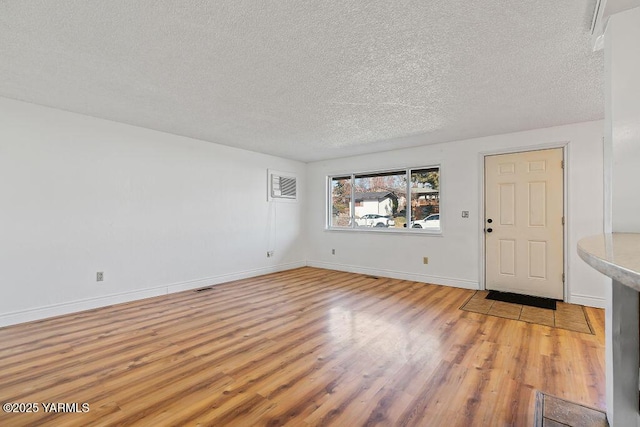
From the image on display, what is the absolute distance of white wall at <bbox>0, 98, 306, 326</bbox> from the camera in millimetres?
3041

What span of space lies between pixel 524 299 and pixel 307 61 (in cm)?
394


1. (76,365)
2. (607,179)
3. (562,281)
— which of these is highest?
(607,179)

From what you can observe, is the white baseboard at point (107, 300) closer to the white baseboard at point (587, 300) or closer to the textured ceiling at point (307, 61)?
the textured ceiling at point (307, 61)

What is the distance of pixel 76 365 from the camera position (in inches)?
87.0

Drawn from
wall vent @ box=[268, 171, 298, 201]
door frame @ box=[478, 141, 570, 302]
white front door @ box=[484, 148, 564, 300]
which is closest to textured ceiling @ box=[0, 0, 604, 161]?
door frame @ box=[478, 141, 570, 302]

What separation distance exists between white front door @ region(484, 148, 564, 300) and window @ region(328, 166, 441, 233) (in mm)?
832

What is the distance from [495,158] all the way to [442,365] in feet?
10.7

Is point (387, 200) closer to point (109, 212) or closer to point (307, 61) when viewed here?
point (307, 61)

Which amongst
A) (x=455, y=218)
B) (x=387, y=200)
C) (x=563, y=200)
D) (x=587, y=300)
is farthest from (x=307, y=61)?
(x=587, y=300)

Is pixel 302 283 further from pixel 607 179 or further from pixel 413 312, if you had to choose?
pixel 607 179

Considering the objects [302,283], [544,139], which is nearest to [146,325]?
[302,283]

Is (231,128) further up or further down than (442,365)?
further up

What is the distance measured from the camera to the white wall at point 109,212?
3041 mm

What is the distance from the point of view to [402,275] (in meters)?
5.06
